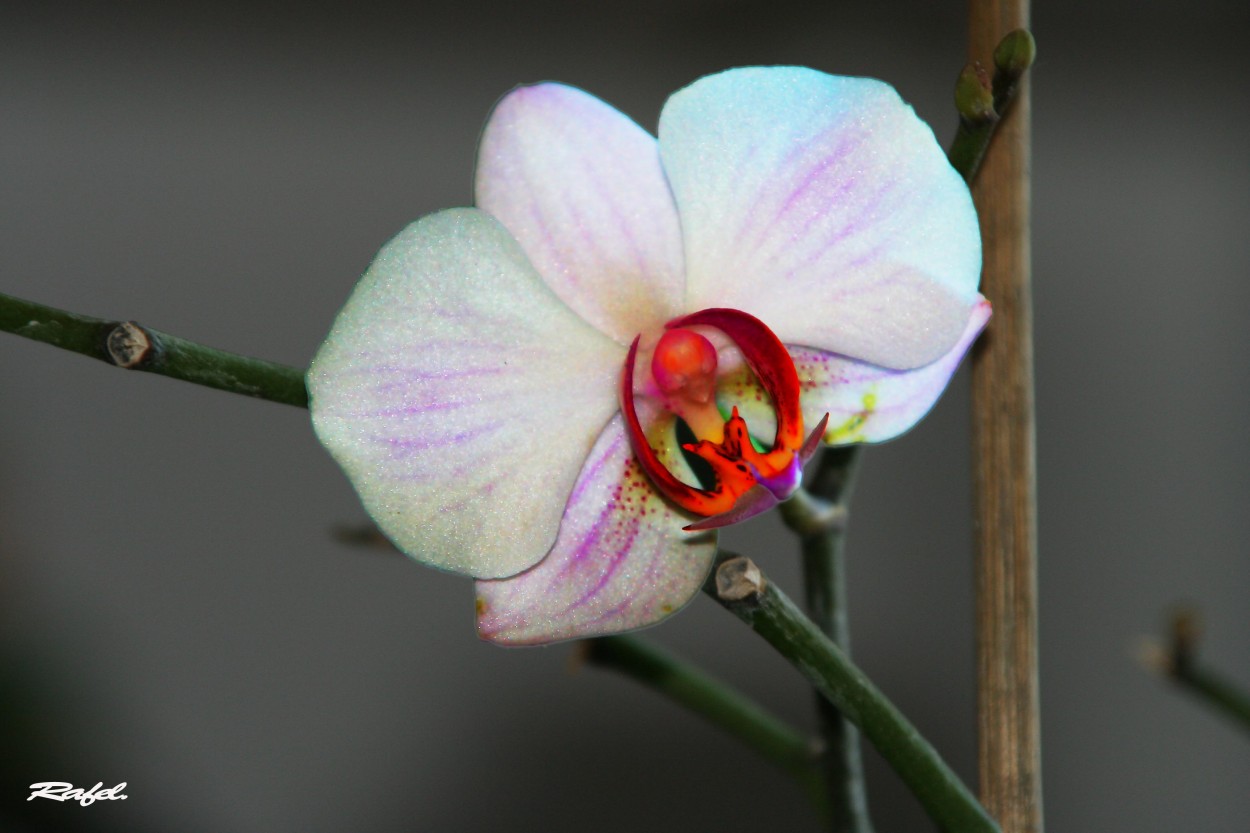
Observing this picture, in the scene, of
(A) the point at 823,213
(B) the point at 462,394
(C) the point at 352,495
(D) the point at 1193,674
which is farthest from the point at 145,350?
(C) the point at 352,495

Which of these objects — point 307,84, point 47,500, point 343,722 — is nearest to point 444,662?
point 343,722

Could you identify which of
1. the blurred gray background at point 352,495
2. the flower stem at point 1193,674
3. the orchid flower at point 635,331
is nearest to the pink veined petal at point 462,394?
the orchid flower at point 635,331

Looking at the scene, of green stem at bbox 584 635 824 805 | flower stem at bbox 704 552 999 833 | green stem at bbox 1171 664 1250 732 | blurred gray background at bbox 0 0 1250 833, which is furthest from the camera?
blurred gray background at bbox 0 0 1250 833

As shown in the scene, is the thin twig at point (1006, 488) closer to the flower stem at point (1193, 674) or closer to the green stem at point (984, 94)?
the green stem at point (984, 94)

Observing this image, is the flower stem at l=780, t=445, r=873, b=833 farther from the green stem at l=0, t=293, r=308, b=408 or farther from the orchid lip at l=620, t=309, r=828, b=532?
the green stem at l=0, t=293, r=308, b=408

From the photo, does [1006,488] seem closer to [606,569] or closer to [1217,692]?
[606,569]

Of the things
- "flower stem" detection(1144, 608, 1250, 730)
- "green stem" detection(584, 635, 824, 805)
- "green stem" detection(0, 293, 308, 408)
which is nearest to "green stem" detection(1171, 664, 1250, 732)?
"flower stem" detection(1144, 608, 1250, 730)
